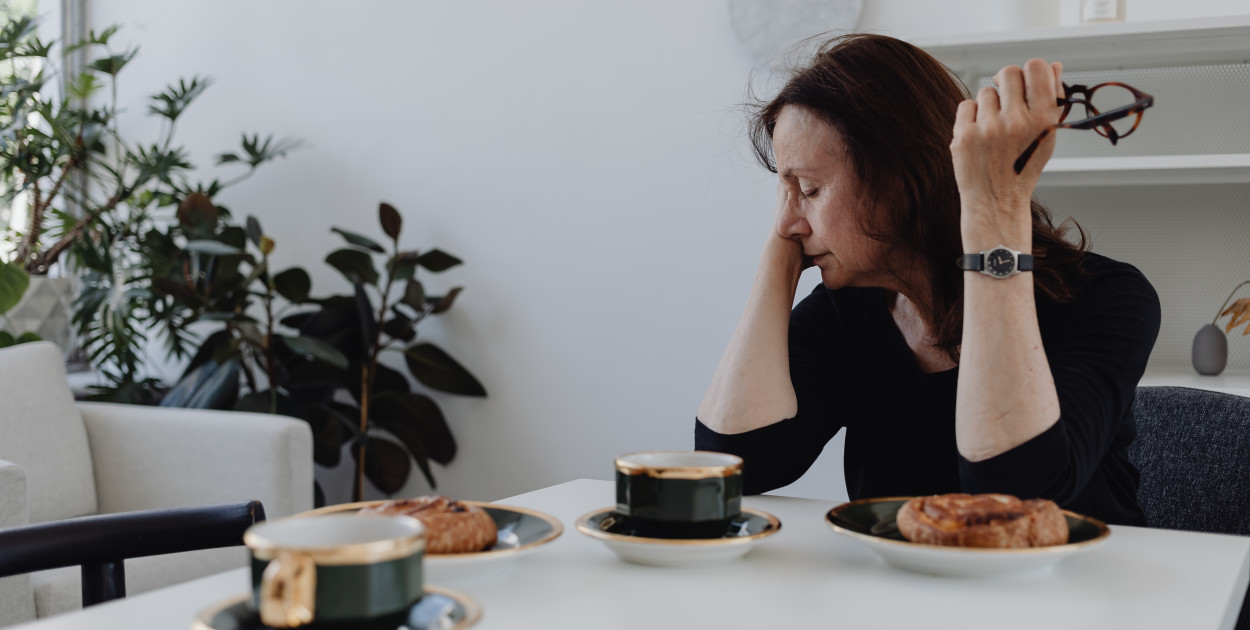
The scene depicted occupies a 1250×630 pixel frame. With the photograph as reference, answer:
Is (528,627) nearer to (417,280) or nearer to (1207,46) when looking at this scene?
(1207,46)

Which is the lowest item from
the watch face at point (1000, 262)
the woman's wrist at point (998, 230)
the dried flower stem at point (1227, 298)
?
the dried flower stem at point (1227, 298)

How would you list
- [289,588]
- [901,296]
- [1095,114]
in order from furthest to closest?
1. [901,296]
2. [1095,114]
3. [289,588]

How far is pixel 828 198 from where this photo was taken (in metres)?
1.28

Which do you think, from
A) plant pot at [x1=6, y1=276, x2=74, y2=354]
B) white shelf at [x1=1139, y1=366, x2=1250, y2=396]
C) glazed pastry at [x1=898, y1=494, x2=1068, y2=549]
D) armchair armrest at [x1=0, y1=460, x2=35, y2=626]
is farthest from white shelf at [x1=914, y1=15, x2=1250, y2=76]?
plant pot at [x1=6, y1=276, x2=74, y2=354]

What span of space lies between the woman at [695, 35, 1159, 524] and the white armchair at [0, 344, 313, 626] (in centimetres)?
135

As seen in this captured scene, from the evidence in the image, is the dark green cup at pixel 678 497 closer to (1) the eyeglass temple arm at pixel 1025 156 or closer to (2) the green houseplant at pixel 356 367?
(1) the eyeglass temple arm at pixel 1025 156

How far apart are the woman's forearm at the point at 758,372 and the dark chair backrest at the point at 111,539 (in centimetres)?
52

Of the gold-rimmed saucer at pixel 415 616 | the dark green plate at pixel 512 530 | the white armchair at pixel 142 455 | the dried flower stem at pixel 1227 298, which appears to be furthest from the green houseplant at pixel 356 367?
the gold-rimmed saucer at pixel 415 616

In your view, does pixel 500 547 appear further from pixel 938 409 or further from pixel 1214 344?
pixel 1214 344

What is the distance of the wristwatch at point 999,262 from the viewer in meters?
1.00

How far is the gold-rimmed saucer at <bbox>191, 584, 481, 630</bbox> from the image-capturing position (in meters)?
0.46

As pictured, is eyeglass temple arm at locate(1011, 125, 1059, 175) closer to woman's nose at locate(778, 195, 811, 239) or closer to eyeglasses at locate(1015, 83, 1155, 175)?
eyeglasses at locate(1015, 83, 1155, 175)

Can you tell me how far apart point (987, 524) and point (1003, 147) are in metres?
0.47

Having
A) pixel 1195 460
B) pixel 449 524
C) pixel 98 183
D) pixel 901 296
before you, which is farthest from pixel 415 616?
pixel 98 183
